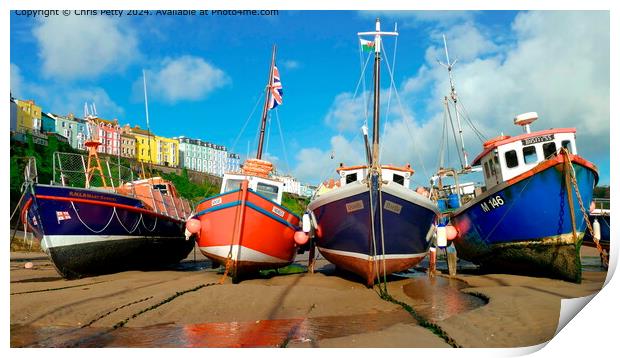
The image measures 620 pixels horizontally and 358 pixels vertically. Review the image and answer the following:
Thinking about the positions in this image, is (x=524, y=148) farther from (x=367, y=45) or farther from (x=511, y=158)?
(x=367, y=45)

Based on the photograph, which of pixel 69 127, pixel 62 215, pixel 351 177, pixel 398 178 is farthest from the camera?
pixel 69 127

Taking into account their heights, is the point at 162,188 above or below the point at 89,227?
above

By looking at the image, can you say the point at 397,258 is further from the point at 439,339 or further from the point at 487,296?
the point at 439,339

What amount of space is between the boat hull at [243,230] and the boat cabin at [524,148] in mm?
6695

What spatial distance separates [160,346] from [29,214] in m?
9.76

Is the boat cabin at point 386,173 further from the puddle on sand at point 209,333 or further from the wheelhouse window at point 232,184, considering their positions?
the puddle on sand at point 209,333

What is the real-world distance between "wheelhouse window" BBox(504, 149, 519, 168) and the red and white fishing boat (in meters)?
6.60

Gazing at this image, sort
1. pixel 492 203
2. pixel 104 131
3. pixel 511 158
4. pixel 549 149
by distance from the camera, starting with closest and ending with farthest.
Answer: pixel 492 203
pixel 549 149
pixel 511 158
pixel 104 131

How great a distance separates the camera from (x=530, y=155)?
42.4 feet

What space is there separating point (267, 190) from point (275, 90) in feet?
14.6

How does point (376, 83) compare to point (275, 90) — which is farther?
point (275, 90)

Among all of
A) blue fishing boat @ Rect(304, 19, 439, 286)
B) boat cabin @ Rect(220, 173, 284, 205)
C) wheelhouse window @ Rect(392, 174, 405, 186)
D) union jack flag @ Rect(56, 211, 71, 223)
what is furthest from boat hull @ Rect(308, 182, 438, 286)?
union jack flag @ Rect(56, 211, 71, 223)

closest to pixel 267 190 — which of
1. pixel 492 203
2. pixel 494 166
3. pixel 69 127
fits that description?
pixel 492 203

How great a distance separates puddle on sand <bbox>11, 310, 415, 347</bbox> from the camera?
6.43m
